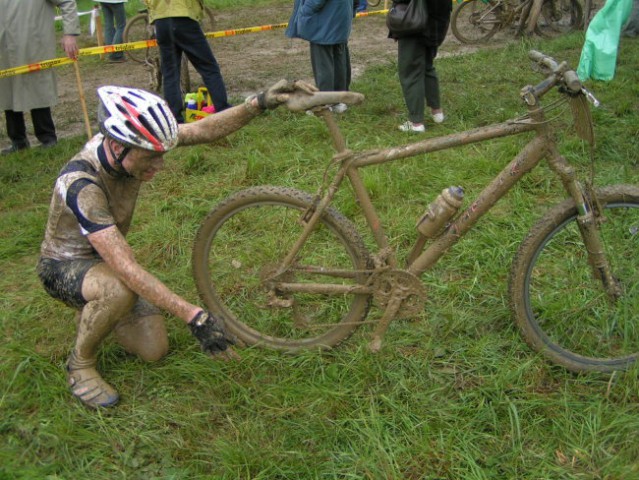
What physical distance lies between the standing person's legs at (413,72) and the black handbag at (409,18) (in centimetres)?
15

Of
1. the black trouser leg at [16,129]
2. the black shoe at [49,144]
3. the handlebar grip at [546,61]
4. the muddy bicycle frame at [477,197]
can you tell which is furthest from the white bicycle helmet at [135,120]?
the black trouser leg at [16,129]

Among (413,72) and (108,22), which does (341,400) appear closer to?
(413,72)

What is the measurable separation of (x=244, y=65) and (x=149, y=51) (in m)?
1.76

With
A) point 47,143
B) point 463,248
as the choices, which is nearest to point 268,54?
point 47,143

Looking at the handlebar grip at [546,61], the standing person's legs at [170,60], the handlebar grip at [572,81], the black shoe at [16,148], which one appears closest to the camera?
the handlebar grip at [572,81]

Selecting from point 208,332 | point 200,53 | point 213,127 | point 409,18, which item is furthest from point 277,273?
point 200,53

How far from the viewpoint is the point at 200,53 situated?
20.0 ft

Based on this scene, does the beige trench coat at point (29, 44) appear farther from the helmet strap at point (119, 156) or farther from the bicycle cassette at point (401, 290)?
the bicycle cassette at point (401, 290)

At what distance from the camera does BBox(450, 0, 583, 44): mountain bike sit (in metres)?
9.38

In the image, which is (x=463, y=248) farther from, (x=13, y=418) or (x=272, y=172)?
(x=13, y=418)

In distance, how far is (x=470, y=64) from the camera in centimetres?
801

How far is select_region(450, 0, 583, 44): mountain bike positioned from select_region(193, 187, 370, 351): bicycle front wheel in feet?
23.0

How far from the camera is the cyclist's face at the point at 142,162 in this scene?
2.72 meters

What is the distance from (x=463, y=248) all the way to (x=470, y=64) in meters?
4.82
